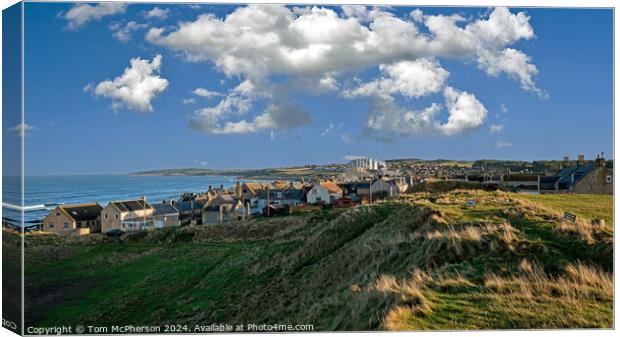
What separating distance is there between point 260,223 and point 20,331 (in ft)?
27.5

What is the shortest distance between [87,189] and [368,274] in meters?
5.68

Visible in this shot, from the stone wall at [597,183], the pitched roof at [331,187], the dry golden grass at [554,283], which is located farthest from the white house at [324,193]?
the dry golden grass at [554,283]

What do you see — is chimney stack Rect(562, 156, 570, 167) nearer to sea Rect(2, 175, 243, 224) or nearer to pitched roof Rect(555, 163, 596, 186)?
pitched roof Rect(555, 163, 596, 186)

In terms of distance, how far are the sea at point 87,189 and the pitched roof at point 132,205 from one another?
416 mm

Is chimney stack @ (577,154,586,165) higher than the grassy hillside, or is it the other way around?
chimney stack @ (577,154,586,165)

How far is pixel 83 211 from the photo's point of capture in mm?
9867

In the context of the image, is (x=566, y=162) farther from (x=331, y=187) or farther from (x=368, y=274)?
(x=331, y=187)

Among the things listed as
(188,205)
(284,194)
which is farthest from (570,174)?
(188,205)

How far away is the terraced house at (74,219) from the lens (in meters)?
8.19

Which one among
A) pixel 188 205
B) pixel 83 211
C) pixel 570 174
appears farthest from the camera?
pixel 188 205

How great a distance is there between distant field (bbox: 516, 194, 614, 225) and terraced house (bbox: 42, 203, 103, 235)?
9.28 m

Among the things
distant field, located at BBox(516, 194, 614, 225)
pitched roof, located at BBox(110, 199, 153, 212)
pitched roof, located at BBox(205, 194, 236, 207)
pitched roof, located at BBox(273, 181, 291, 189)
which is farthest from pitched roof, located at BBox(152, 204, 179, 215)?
distant field, located at BBox(516, 194, 614, 225)

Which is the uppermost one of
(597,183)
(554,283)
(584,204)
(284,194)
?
(597,183)

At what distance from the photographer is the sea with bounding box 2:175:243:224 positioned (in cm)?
643
